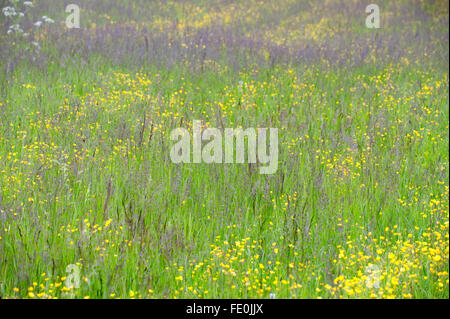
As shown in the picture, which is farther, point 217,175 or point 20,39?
point 20,39

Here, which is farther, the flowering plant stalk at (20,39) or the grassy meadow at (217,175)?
the flowering plant stalk at (20,39)

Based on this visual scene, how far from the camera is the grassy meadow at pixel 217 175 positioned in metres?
2.69

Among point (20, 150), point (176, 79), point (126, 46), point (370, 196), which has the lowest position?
point (370, 196)

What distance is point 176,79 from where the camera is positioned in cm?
638

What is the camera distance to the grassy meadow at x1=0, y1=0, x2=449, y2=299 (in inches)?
106

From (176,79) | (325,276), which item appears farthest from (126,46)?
(325,276)

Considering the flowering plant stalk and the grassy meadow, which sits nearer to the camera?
the grassy meadow

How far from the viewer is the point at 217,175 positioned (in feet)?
12.3

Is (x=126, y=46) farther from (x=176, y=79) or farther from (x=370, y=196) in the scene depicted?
(x=370, y=196)

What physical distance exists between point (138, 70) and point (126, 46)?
4.28 feet

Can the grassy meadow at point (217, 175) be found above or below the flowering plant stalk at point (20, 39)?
below

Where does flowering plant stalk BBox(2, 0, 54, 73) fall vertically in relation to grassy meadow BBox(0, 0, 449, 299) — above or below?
above

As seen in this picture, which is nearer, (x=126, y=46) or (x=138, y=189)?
(x=138, y=189)

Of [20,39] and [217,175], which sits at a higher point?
[20,39]
